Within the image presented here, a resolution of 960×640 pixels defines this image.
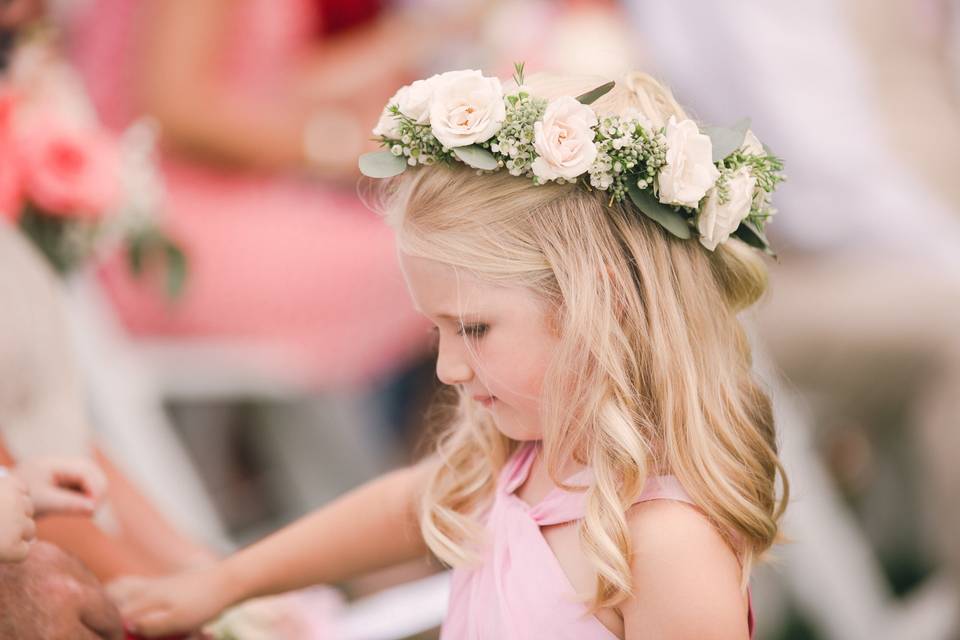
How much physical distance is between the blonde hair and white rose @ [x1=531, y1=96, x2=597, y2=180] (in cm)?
4

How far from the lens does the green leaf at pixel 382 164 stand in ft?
3.01

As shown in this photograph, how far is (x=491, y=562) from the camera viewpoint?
1.00 metres

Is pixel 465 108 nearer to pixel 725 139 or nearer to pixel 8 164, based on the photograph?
pixel 725 139

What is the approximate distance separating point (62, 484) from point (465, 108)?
53 centimetres

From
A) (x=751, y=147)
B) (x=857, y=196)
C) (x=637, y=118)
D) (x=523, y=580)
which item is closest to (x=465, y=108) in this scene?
(x=637, y=118)

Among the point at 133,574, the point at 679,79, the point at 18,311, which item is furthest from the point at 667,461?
the point at 679,79

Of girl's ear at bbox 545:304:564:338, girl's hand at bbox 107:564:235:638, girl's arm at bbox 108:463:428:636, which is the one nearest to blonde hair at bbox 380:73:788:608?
girl's ear at bbox 545:304:564:338

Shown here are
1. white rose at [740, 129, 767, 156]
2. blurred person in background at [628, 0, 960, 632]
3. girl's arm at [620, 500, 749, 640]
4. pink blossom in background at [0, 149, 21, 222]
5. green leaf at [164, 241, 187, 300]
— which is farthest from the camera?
blurred person in background at [628, 0, 960, 632]

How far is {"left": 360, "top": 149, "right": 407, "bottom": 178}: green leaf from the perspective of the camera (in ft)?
3.01

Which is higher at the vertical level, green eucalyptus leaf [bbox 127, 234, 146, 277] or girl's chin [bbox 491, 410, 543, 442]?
girl's chin [bbox 491, 410, 543, 442]

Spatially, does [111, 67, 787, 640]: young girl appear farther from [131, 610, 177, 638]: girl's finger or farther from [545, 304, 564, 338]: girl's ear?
[131, 610, 177, 638]: girl's finger

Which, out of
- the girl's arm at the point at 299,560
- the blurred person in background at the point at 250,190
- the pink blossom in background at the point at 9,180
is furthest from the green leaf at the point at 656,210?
the blurred person in background at the point at 250,190

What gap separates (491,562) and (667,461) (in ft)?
0.65

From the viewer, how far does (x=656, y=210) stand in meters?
0.92
